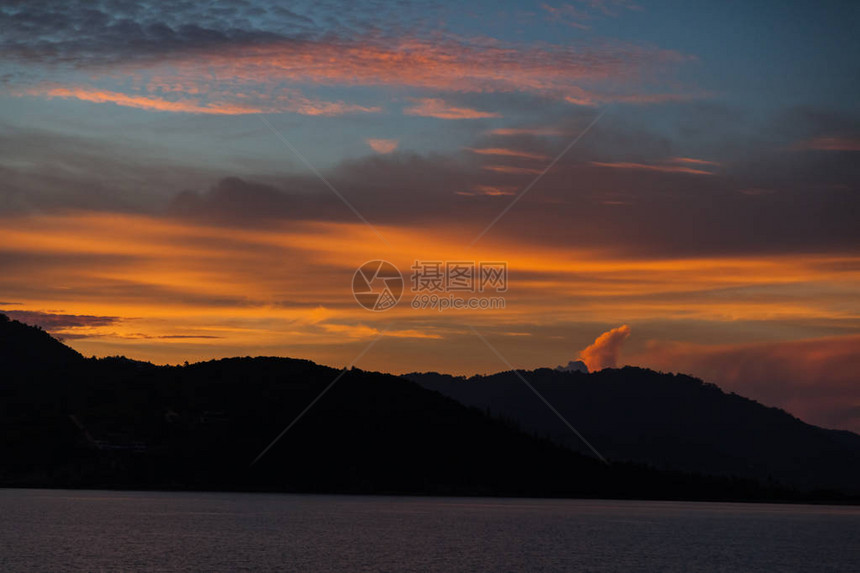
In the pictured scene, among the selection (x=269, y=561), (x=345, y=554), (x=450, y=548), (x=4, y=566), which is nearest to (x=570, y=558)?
(x=450, y=548)

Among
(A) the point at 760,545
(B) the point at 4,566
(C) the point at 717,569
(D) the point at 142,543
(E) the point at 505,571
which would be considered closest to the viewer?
(B) the point at 4,566

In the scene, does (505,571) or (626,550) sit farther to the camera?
(626,550)

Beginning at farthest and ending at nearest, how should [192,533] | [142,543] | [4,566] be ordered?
[192,533] < [142,543] < [4,566]

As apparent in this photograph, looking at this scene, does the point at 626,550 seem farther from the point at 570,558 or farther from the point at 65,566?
the point at 65,566

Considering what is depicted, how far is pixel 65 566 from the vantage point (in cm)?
12350

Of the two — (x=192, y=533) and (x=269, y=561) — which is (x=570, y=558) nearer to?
(x=269, y=561)

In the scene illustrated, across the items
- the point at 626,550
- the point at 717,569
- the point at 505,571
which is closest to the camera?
the point at 505,571

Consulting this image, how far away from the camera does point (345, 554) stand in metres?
150

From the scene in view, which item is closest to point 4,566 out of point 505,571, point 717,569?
point 505,571

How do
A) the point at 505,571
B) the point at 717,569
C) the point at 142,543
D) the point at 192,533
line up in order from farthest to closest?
the point at 192,533 → the point at 142,543 → the point at 717,569 → the point at 505,571

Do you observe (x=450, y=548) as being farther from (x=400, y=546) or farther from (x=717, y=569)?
(x=717, y=569)

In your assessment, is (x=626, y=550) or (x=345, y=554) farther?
(x=626, y=550)

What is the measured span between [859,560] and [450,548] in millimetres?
72126

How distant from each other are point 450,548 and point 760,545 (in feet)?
239
